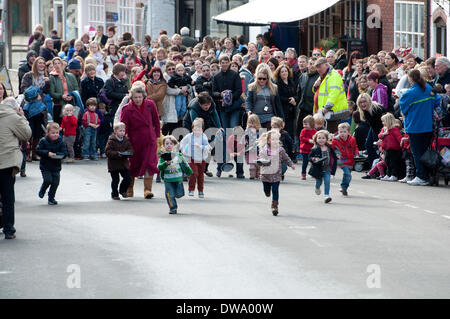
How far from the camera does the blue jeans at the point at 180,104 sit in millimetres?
20875

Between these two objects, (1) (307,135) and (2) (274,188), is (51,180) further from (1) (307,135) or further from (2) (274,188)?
(1) (307,135)

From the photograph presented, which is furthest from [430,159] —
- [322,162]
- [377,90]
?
[322,162]

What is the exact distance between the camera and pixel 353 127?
71.6 ft

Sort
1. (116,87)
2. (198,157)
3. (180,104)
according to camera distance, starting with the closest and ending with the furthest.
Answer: (198,157) → (180,104) → (116,87)

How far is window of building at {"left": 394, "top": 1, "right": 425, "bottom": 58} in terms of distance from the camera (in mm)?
28406

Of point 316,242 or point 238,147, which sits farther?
point 238,147

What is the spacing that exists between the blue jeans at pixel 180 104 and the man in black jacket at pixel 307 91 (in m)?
2.33

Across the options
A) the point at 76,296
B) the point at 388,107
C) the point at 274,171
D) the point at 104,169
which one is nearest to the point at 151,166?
the point at 274,171

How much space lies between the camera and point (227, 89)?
20188 mm

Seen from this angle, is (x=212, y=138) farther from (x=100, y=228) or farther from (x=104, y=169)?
(x=100, y=228)

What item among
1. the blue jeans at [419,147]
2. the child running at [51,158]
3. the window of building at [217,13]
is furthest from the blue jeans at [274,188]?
the window of building at [217,13]

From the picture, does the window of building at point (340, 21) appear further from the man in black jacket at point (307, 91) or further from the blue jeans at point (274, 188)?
the blue jeans at point (274, 188)

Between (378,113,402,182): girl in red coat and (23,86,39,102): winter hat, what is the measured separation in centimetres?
664

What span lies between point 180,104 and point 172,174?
5.75m
